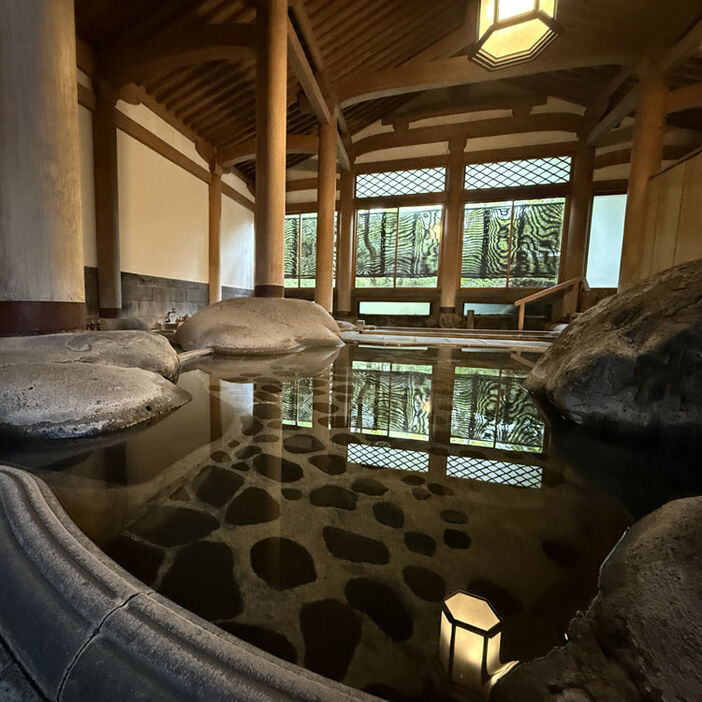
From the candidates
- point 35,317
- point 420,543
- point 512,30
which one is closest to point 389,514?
point 420,543

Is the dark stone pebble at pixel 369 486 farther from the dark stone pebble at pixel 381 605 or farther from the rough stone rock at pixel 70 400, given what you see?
the rough stone rock at pixel 70 400

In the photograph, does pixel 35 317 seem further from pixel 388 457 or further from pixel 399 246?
pixel 399 246

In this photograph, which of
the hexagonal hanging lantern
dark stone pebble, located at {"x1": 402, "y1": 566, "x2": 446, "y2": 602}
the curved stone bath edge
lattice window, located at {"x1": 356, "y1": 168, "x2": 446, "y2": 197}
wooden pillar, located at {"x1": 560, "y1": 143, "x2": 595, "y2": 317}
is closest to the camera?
the curved stone bath edge

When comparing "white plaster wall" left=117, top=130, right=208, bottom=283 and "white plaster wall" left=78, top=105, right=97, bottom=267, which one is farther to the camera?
"white plaster wall" left=117, top=130, right=208, bottom=283

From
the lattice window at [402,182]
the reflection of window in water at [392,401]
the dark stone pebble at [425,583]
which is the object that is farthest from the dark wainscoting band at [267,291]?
the lattice window at [402,182]

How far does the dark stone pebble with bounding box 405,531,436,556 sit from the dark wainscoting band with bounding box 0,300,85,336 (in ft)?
9.25

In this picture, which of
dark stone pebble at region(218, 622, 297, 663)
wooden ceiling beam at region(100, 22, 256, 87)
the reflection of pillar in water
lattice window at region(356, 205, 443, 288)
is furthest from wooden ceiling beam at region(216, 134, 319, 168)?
dark stone pebble at region(218, 622, 297, 663)

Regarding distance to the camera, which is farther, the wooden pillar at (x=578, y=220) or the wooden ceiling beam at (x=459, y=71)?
the wooden pillar at (x=578, y=220)

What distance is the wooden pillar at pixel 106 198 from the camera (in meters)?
5.91

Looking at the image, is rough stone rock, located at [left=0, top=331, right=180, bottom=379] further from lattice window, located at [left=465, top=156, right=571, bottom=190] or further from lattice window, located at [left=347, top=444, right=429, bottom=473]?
lattice window, located at [left=465, top=156, right=571, bottom=190]

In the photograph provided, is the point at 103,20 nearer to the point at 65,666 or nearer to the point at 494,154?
the point at 65,666

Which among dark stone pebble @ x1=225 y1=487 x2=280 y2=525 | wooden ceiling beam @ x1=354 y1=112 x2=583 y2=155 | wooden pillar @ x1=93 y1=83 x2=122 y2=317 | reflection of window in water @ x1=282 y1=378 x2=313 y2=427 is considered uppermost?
wooden ceiling beam @ x1=354 y1=112 x2=583 y2=155

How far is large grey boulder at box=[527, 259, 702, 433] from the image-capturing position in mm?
1528

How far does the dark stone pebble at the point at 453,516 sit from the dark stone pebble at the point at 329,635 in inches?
15.7
